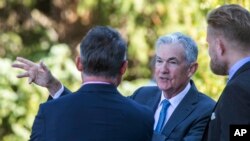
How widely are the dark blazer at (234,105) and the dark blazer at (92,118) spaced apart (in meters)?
0.30

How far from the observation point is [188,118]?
4340 millimetres

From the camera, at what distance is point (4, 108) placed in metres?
8.88

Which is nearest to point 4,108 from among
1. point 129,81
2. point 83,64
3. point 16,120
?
point 16,120

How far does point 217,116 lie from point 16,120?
220 inches

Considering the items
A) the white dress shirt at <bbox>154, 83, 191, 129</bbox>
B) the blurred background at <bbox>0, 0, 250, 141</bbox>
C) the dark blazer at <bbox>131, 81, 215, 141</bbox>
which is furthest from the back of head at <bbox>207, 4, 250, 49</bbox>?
the blurred background at <bbox>0, 0, 250, 141</bbox>

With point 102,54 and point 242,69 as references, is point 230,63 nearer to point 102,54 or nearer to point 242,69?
point 242,69

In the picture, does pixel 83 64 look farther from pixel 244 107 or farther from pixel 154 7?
pixel 154 7

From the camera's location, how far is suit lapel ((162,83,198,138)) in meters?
4.33

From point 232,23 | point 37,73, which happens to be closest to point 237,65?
point 232,23

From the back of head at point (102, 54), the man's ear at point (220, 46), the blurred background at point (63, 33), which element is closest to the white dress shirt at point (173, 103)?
the man's ear at point (220, 46)

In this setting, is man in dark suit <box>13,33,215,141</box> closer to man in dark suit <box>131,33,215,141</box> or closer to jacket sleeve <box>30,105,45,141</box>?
man in dark suit <box>131,33,215,141</box>

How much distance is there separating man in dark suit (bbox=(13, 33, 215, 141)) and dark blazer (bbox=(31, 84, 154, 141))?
2.19ft

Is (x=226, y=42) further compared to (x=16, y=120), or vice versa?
(x=16, y=120)

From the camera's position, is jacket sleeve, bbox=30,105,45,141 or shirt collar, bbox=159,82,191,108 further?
shirt collar, bbox=159,82,191,108
